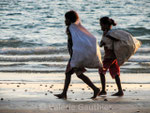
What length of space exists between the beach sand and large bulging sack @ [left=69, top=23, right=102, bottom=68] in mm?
546

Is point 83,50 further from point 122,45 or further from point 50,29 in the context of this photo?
point 50,29

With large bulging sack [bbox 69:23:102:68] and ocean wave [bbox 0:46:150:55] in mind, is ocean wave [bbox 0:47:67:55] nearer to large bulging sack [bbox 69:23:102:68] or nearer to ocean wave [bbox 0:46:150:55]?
ocean wave [bbox 0:46:150:55]

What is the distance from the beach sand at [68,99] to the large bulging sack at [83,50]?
21.5 inches

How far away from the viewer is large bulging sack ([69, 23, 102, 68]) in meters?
6.76

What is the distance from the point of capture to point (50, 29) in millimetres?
22031

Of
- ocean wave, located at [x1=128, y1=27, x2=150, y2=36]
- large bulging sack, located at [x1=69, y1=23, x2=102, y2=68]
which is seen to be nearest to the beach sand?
large bulging sack, located at [x1=69, y1=23, x2=102, y2=68]

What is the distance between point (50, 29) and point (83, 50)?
15378 millimetres

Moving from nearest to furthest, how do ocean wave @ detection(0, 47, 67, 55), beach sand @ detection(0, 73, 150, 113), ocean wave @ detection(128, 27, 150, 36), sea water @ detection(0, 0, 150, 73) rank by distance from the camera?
beach sand @ detection(0, 73, 150, 113), sea water @ detection(0, 0, 150, 73), ocean wave @ detection(0, 47, 67, 55), ocean wave @ detection(128, 27, 150, 36)

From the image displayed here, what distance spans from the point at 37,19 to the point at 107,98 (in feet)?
63.4

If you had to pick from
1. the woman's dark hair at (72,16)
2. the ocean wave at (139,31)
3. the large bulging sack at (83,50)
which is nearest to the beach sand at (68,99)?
the large bulging sack at (83,50)

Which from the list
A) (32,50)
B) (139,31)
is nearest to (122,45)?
(32,50)

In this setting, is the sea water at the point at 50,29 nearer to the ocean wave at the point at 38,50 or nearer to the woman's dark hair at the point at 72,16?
the ocean wave at the point at 38,50

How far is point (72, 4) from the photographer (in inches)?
1304

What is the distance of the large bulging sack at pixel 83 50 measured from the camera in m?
6.76
